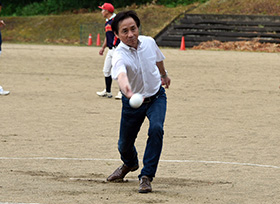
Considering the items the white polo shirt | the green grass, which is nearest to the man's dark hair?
the white polo shirt

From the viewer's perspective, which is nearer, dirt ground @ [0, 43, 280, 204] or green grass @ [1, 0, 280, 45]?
dirt ground @ [0, 43, 280, 204]

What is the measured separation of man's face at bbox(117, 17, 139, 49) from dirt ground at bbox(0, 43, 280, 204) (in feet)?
5.16

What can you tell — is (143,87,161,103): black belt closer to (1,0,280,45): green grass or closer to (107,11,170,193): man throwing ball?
(107,11,170,193): man throwing ball

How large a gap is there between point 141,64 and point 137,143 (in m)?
3.75

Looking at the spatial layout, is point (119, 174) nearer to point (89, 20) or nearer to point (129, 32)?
point (129, 32)

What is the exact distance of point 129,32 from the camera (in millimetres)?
6516

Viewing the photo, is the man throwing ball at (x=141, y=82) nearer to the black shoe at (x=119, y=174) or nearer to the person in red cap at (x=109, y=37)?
the black shoe at (x=119, y=174)

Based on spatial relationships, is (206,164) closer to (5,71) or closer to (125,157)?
(125,157)

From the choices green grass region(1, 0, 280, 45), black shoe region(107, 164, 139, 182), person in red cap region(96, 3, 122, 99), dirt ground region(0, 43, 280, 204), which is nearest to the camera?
dirt ground region(0, 43, 280, 204)

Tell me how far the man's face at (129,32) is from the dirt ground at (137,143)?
157 centimetres

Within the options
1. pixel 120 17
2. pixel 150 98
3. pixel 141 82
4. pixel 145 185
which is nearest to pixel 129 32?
pixel 120 17

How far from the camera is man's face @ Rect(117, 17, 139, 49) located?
649 cm

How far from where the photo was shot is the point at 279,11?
45562 mm

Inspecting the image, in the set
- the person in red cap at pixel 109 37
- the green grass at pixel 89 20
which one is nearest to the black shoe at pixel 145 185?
the person in red cap at pixel 109 37
